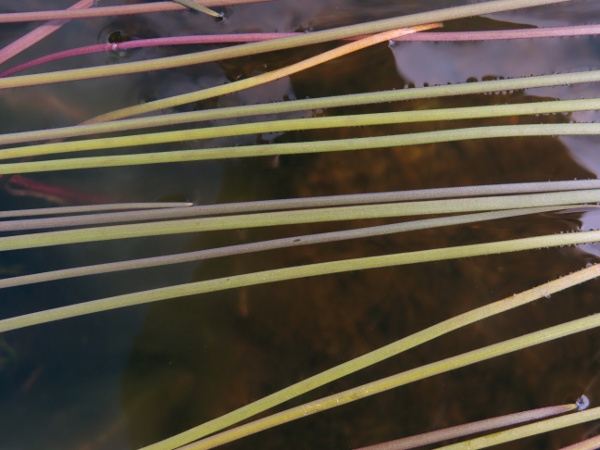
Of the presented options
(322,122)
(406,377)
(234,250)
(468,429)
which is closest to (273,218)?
(234,250)

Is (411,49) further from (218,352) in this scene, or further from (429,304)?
(218,352)

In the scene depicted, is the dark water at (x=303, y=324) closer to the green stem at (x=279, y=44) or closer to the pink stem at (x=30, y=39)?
the green stem at (x=279, y=44)

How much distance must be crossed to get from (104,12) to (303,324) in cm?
69

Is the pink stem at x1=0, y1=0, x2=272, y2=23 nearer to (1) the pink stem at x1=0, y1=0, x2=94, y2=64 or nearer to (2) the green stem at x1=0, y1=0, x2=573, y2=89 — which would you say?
(1) the pink stem at x1=0, y1=0, x2=94, y2=64

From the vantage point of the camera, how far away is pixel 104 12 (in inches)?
33.6

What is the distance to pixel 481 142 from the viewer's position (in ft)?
2.62

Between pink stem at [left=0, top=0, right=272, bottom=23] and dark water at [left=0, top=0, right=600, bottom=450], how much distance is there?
0.31 m

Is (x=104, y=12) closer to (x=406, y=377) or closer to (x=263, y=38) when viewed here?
(x=263, y=38)

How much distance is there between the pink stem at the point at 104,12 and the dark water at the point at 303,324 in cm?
31

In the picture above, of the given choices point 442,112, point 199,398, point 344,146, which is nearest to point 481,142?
point 442,112

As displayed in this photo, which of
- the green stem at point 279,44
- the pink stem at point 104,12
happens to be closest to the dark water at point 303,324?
the green stem at point 279,44

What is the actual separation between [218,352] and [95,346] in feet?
0.69

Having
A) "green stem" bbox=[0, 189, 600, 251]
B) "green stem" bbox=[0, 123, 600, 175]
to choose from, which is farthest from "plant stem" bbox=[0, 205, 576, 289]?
"green stem" bbox=[0, 123, 600, 175]

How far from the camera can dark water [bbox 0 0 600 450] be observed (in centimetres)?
75
